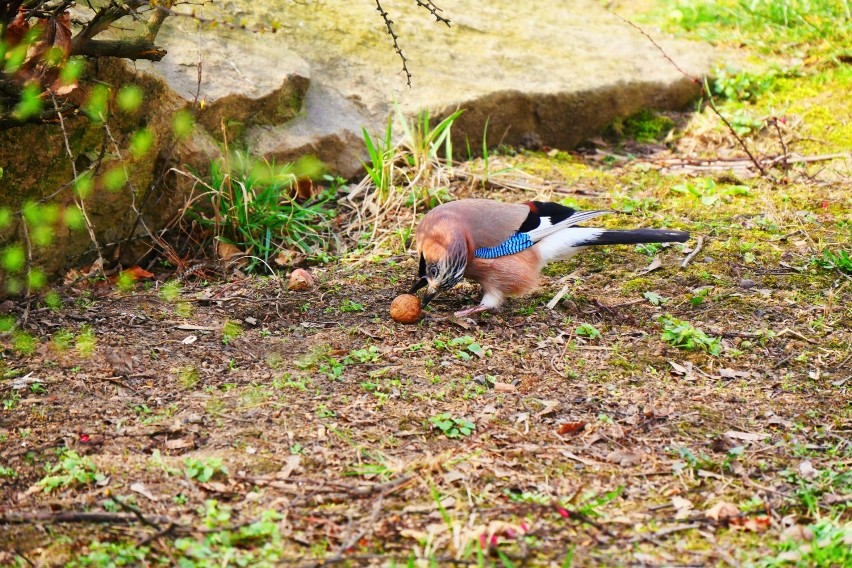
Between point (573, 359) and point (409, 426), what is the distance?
98 centimetres

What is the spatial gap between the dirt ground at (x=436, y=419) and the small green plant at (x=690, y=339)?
4cm

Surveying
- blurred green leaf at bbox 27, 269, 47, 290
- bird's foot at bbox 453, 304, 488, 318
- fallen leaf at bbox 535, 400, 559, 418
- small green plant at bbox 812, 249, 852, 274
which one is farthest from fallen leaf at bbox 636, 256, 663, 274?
blurred green leaf at bbox 27, 269, 47, 290

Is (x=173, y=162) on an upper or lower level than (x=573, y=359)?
upper

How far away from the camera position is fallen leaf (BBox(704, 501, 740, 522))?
9.21ft

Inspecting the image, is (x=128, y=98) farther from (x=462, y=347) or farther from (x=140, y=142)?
(x=462, y=347)

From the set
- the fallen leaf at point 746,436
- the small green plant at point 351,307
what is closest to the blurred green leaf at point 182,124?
the small green plant at point 351,307

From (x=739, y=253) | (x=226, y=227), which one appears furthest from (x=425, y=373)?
(x=739, y=253)

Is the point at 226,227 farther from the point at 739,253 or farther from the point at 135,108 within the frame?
the point at 739,253

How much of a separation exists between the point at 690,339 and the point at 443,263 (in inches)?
47.9

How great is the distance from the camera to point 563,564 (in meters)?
2.52

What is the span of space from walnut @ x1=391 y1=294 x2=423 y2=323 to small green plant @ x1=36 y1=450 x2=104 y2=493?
1.66 metres

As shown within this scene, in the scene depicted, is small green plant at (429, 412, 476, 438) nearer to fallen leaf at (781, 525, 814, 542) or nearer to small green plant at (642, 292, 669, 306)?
fallen leaf at (781, 525, 814, 542)

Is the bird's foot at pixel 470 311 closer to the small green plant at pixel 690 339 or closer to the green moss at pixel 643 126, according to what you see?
the small green plant at pixel 690 339

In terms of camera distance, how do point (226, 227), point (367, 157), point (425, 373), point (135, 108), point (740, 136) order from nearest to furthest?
point (425, 373)
point (135, 108)
point (226, 227)
point (367, 157)
point (740, 136)
